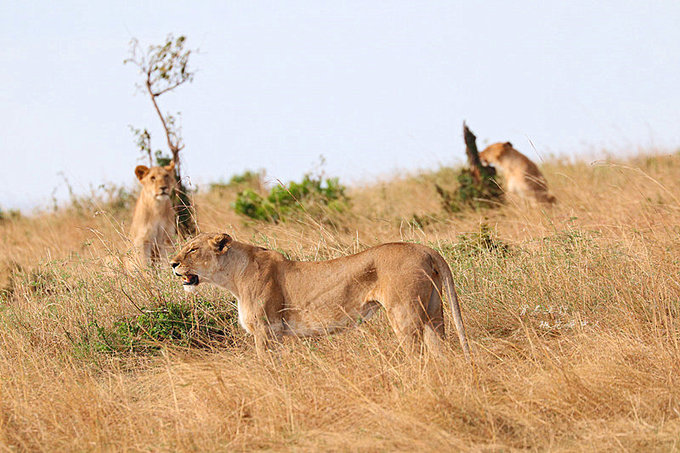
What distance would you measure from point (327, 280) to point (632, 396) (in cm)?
210

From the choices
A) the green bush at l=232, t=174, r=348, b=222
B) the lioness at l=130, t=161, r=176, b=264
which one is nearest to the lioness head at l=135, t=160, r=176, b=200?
the lioness at l=130, t=161, r=176, b=264

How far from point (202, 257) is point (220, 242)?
181 millimetres

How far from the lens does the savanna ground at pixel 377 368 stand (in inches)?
177

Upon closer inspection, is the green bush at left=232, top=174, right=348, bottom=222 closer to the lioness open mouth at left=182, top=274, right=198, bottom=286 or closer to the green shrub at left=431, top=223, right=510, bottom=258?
the green shrub at left=431, top=223, right=510, bottom=258

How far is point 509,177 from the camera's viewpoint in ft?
46.3

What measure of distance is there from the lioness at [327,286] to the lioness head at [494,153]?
8850mm

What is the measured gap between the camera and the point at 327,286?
5547mm

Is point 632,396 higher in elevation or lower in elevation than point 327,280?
lower

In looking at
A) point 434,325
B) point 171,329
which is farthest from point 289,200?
point 434,325

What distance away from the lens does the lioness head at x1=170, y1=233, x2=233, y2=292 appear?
577 centimetres

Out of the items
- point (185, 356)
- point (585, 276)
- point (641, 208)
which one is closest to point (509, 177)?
point (641, 208)

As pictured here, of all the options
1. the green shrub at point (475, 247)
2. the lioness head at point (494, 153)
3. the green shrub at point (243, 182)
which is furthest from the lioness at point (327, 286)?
the green shrub at point (243, 182)

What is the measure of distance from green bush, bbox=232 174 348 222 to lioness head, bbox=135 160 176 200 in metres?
2.87

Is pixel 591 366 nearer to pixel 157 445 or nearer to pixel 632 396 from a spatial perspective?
pixel 632 396
